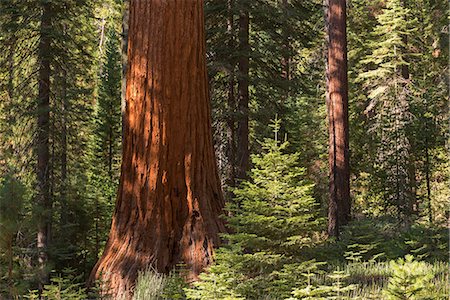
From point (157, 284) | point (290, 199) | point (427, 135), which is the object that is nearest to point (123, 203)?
point (157, 284)

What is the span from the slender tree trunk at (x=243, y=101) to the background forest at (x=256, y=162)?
37 mm

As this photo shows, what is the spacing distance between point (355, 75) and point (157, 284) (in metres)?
25.7

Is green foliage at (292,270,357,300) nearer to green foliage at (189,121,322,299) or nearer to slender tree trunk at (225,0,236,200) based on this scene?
green foliage at (189,121,322,299)

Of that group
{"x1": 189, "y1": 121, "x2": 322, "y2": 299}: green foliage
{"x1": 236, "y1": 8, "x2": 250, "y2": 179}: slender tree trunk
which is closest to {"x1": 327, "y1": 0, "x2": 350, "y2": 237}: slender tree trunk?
{"x1": 236, "y1": 8, "x2": 250, "y2": 179}: slender tree trunk

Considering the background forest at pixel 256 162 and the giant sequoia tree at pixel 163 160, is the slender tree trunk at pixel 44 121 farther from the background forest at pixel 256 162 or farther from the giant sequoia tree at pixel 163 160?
the giant sequoia tree at pixel 163 160

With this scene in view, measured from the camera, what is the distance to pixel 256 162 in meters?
5.36

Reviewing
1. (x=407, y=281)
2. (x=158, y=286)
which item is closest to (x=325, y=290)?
(x=407, y=281)

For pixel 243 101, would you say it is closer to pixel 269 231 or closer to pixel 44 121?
pixel 44 121

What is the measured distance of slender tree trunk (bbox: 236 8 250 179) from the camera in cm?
1471

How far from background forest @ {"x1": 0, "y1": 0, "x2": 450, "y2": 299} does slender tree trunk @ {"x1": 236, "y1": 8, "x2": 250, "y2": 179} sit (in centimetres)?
4

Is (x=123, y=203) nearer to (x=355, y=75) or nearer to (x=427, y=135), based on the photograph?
(x=427, y=135)

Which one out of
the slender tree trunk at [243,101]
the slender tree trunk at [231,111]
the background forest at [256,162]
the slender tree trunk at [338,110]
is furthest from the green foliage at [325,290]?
the slender tree trunk at [231,111]

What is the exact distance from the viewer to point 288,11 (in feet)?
49.4

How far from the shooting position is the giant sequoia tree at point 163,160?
6.57 m
